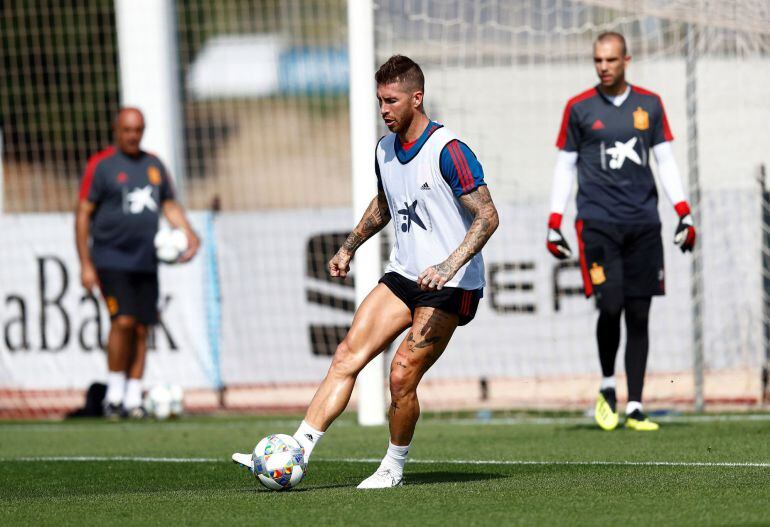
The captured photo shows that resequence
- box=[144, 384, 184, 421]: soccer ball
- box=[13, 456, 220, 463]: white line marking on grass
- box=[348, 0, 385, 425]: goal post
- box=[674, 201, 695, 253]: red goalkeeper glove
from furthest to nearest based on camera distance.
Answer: box=[144, 384, 184, 421]: soccer ball, box=[348, 0, 385, 425]: goal post, box=[674, 201, 695, 253]: red goalkeeper glove, box=[13, 456, 220, 463]: white line marking on grass

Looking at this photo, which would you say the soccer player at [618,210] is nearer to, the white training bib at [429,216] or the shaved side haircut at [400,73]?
the white training bib at [429,216]

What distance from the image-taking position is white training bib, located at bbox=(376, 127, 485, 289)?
21.2ft

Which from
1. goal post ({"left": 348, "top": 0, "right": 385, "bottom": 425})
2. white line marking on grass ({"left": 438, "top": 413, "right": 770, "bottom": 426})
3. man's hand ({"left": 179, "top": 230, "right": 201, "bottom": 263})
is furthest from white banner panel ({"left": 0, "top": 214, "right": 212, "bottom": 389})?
white line marking on grass ({"left": 438, "top": 413, "right": 770, "bottom": 426})

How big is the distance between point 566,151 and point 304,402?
451 cm

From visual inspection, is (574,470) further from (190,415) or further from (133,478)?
(190,415)

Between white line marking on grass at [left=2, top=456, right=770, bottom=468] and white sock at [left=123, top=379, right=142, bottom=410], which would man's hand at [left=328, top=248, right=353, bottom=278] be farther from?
white sock at [left=123, top=379, right=142, bottom=410]

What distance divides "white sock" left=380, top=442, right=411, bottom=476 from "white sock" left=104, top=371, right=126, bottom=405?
19.0 feet

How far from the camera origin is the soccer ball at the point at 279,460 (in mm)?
6223

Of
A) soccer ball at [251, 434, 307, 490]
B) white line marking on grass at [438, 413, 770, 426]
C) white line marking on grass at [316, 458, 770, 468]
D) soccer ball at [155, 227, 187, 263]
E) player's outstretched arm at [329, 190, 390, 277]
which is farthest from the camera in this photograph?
soccer ball at [155, 227, 187, 263]

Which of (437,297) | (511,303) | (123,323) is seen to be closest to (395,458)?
(437,297)

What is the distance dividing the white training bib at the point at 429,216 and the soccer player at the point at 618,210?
272 cm

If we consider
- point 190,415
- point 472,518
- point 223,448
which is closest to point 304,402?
point 190,415

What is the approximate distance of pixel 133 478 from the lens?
293 inches

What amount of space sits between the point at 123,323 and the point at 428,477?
532cm
